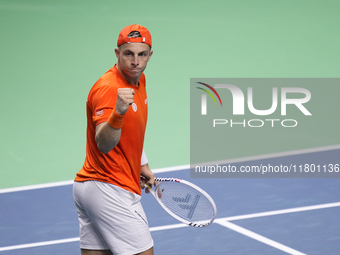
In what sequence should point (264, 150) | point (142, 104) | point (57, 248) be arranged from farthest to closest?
point (264, 150), point (57, 248), point (142, 104)

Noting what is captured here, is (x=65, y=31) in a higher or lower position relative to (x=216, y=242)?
higher

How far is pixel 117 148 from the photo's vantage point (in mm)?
2945

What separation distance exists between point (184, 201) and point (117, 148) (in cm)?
103

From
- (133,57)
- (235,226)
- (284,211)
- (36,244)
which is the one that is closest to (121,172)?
(133,57)

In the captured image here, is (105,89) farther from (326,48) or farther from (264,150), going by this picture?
(326,48)

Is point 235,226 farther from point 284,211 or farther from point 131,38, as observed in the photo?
point 131,38

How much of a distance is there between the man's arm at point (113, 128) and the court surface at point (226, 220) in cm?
237

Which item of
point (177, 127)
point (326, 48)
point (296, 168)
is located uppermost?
point (326, 48)

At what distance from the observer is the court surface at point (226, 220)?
488 centimetres

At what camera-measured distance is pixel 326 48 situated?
10.4 meters

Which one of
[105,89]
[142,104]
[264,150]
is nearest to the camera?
[105,89]

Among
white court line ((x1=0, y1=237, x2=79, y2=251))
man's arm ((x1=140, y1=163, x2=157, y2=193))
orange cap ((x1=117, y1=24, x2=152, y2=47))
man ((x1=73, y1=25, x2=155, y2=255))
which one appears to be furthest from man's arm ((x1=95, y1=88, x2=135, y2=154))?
white court line ((x1=0, y1=237, x2=79, y2=251))

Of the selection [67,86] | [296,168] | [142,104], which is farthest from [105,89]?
[67,86]

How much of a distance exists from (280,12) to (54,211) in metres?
6.99
